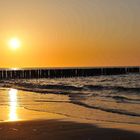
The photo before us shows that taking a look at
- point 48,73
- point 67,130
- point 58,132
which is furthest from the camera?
point 48,73

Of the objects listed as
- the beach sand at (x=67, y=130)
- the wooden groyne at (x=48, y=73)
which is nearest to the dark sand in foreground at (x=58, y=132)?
the beach sand at (x=67, y=130)

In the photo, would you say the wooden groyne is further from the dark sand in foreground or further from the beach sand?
the dark sand in foreground

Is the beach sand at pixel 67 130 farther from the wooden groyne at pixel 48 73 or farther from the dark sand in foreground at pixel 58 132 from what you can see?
the wooden groyne at pixel 48 73

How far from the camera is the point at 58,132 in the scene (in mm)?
8734

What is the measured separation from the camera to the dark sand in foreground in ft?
26.5

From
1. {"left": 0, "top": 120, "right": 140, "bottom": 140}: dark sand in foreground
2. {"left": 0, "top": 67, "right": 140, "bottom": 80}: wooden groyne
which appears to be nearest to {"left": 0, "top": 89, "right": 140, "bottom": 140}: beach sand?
{"left": 0, "top": 120, "right": 140, "bottom": 140}: dark sand in foreground

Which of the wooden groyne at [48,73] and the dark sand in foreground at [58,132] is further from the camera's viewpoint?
the wooden groyne at [48,73]

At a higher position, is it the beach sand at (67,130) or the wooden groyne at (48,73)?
the wooden groyne at (48,73)

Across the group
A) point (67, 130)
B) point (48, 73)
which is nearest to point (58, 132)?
point (67, 130)

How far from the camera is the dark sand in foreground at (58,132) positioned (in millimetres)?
8070

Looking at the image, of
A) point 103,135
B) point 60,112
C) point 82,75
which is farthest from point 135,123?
point 82,75

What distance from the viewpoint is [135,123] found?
34.8 feet

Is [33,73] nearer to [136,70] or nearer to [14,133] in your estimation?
[136,70]

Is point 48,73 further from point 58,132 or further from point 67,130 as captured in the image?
point 58,132
